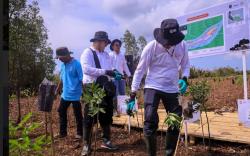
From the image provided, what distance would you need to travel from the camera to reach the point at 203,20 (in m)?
5.92

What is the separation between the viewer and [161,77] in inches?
154

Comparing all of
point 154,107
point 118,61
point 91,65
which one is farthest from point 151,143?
point 118,61

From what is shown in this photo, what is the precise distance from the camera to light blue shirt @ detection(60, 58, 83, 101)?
5.68m

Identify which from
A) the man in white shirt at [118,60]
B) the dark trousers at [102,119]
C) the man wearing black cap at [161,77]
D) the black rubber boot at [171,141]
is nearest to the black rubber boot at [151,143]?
the man wearing black cap at [161,77]

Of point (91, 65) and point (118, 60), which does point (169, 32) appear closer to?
point (91, 65)

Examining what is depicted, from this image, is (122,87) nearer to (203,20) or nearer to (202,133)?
(203,20)

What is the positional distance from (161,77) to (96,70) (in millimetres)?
1040

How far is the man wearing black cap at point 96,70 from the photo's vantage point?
4.65 m

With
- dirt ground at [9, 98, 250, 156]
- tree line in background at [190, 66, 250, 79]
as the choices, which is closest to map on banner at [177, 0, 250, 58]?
dirt ground at [9, 98, 250, 156]

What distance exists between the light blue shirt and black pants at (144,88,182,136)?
6.55 ft

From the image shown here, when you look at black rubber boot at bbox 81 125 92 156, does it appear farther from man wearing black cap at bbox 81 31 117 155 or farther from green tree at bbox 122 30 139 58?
green tree at bbox 122 30 139 58

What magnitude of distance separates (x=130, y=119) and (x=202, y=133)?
187 centimetres

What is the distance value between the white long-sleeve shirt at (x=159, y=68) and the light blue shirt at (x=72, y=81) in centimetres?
191

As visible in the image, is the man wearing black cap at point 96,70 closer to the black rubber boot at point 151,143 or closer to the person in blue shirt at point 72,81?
the person in blue shirt at point 72,81
